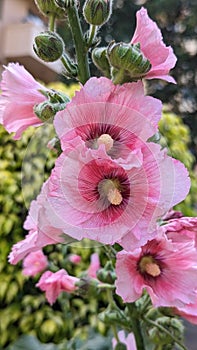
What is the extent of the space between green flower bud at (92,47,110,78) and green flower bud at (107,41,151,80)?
42 millimetres

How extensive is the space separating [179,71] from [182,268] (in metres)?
4.70

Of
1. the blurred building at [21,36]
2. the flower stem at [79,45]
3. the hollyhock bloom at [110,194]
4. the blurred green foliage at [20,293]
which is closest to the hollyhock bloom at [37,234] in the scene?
the hollyhock bloom at [110,194]

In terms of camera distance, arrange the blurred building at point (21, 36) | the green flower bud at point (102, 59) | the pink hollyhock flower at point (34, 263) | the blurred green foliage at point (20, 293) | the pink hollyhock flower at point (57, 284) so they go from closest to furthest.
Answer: the green flower bud at point (102, 59)
the pink hollyhock flower at point (57, 284)
the pink hollyhock flower at point (34, 263)
the blurred green foliage at point (20, 293)
the blurred building at point (21, 36)

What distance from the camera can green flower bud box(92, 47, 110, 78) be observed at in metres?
0.45

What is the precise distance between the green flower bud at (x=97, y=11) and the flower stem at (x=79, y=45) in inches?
0.4

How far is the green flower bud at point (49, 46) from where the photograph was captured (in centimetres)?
44

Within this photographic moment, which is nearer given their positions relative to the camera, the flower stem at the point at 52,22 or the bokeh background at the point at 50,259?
the flower stem at the point at 52,22

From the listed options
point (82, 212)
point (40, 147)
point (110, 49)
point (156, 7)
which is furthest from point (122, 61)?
point (156, 7)

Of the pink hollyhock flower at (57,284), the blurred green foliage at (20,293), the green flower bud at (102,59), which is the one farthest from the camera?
the blurred green foliage at (20,293)

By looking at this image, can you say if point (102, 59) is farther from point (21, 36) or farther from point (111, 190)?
point (21, 36)

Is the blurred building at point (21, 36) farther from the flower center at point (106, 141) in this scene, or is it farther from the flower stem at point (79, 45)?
the flower center at point (106, 141)

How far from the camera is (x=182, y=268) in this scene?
41 cm

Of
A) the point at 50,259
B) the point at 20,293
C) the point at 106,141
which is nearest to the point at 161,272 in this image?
the point at 106,141

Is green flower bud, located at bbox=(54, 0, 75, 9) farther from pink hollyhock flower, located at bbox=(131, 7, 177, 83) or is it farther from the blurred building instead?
the blurred building
